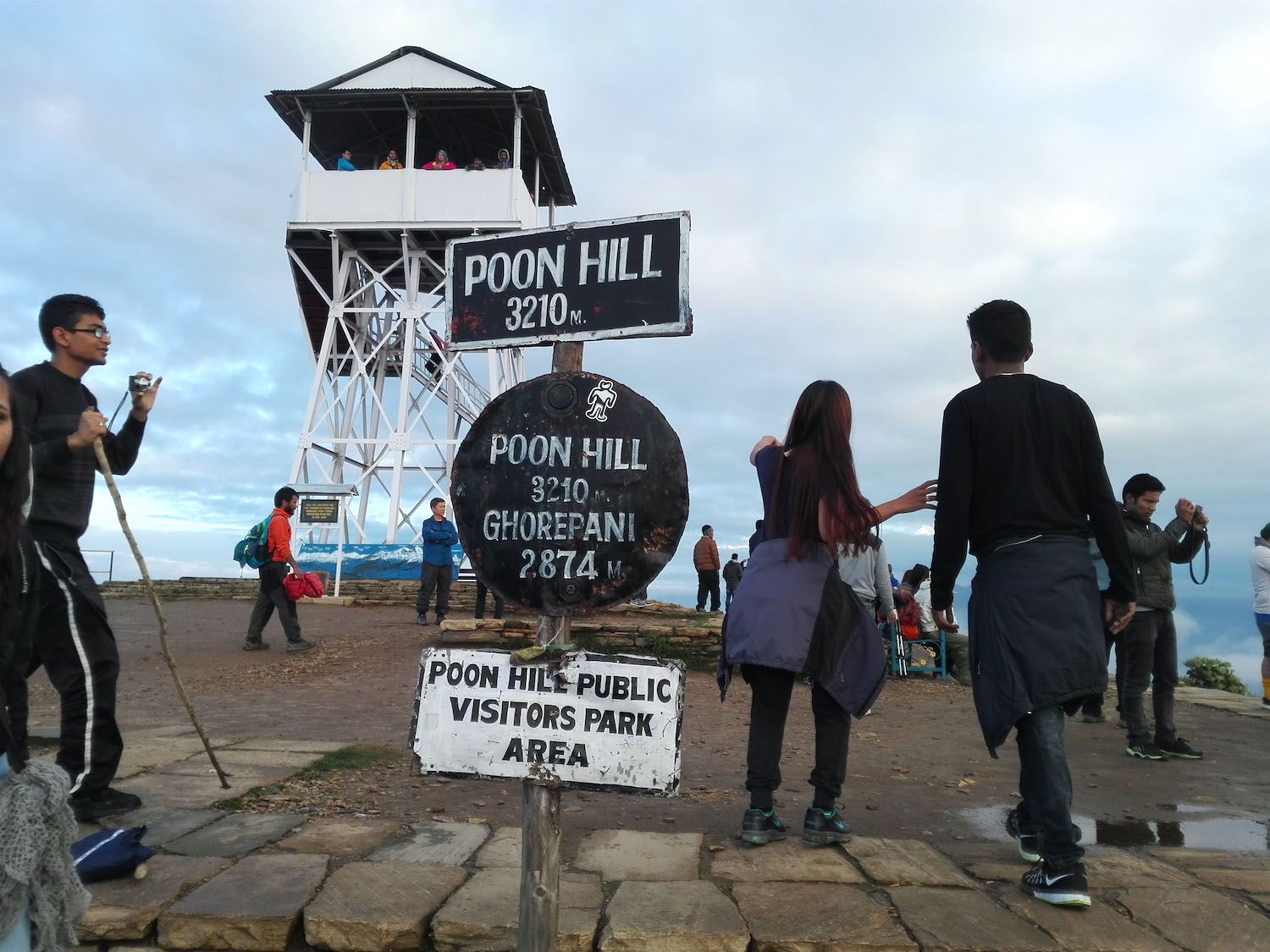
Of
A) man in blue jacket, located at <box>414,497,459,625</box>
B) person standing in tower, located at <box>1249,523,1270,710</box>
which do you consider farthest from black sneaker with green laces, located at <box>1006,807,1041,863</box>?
man in blue jacket, located at <box>414,497,459,625</box>

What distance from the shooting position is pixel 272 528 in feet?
34.1

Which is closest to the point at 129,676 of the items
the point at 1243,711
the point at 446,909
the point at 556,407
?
the point at 446,909

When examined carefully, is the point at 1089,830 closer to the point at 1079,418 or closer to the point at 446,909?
the point at 1079,418

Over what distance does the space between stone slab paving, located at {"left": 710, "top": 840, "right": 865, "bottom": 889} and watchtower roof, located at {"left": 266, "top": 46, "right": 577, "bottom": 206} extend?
1970cm

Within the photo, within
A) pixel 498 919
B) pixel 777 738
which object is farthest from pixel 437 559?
pixel 498 919

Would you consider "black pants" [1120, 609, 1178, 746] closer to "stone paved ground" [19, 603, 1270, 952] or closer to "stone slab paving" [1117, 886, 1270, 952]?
"stone paved ground" [19, 603, 1270, 952]

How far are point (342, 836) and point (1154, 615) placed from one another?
18.0 ft

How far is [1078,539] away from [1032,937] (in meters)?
1.35

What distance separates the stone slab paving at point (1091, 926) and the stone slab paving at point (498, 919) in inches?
54.7

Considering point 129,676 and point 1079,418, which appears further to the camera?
point 129,676

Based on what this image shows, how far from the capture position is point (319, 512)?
17594mm

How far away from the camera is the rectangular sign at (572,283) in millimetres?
2559

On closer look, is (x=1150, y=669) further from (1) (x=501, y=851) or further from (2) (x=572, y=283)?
(2) (x=572, y=283)

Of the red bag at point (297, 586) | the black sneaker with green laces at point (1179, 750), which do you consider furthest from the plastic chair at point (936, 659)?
the red bag at point (297, 586)
